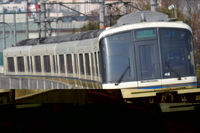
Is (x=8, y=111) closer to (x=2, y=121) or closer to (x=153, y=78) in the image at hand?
(x=2, y=121)

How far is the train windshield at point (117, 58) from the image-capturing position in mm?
12602

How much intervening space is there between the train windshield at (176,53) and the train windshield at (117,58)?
765mm

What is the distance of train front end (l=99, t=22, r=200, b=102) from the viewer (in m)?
12.4

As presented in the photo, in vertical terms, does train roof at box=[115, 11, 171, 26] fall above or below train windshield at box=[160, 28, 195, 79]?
above

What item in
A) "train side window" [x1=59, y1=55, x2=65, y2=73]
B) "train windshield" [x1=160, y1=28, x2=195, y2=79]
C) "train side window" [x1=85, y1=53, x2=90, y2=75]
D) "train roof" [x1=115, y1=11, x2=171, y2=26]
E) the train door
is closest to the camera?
the train door

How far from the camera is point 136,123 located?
316 centimetres

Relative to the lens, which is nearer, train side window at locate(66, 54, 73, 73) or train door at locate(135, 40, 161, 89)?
train door at locate(135, 40, 161, 89)

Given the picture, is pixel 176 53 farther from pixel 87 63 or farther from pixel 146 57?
pixel 87 63

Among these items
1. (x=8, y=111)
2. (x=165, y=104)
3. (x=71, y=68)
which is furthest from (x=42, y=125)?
(x=71, y=68)

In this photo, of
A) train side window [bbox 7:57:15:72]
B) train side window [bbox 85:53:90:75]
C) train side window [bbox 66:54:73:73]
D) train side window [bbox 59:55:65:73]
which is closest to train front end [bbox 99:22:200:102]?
train side window [bbox 85:53:90:75]

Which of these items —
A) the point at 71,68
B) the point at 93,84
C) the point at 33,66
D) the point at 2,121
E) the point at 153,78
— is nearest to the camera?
the point at 2,121

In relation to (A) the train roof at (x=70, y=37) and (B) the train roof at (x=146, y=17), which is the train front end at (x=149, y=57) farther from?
(A) the train roof at (x=70, y=37)

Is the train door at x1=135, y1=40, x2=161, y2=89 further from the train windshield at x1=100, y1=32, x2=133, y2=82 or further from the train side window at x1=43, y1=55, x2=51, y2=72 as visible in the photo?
the train side window at x1=43, y1=55, x2=51, y2=72

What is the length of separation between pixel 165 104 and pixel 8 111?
86 cm
